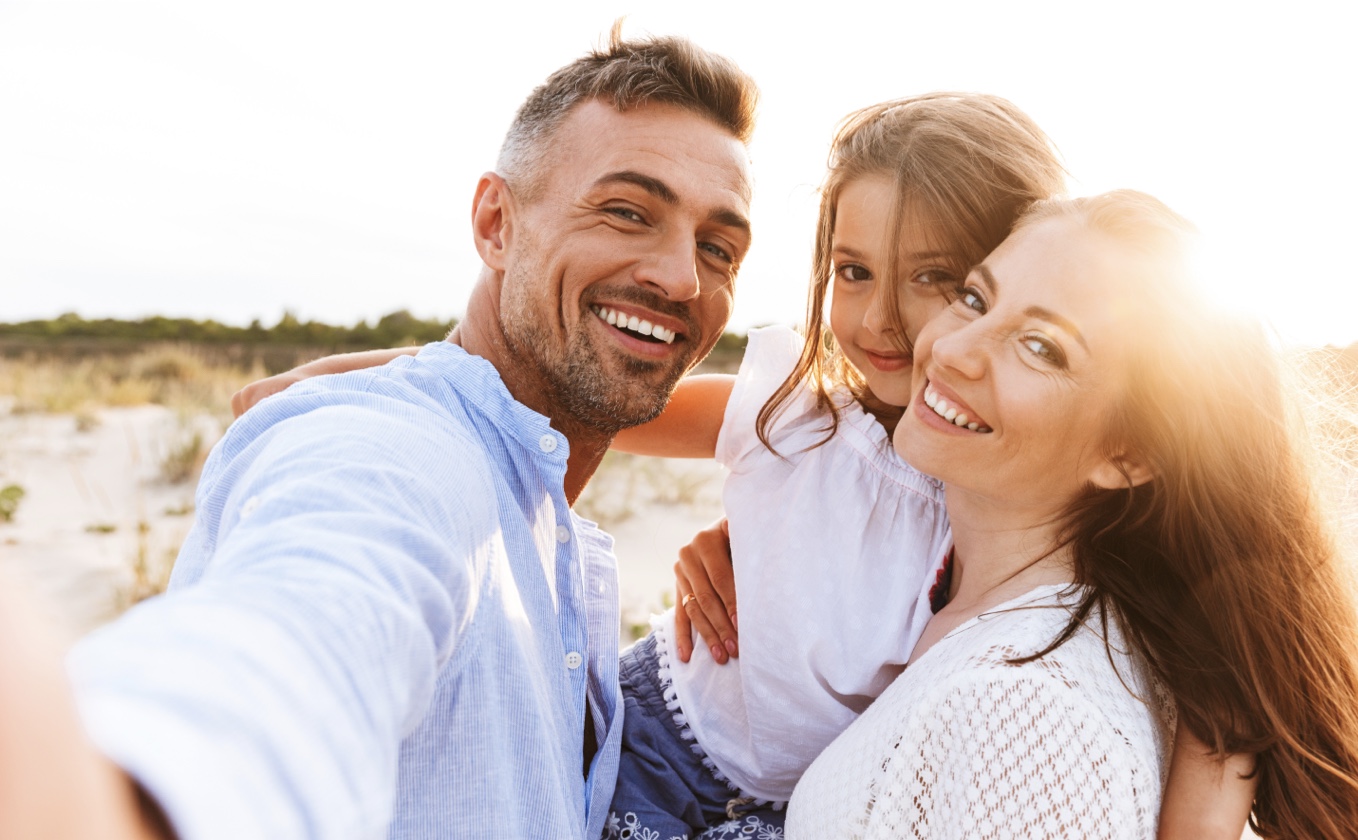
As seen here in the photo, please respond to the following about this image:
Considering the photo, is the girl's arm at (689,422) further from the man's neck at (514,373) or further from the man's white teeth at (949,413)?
the man's white teeth at (949,413)

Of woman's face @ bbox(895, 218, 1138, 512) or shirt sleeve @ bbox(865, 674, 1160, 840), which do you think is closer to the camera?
shirt sleeve @ bbox(865, 674, 1160, 840)

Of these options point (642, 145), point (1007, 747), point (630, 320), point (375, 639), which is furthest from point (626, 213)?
point (375, 639)

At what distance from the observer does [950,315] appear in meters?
2.17

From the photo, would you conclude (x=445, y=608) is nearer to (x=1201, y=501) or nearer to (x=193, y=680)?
(x=193, y=680)

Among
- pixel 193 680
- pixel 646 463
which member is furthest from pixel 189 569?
pixel 646 463

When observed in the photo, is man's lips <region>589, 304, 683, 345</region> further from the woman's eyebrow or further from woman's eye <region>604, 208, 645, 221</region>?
the woman's eyebrow

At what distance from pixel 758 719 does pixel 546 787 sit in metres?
0.83

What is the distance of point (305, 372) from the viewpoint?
9.02ft

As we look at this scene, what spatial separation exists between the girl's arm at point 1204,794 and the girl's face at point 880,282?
43.2 inches

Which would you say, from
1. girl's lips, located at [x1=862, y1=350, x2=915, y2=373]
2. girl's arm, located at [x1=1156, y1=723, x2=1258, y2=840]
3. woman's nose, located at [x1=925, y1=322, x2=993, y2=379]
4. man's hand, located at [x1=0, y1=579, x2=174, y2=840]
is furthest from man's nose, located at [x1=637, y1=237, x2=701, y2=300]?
man's hand, located at [x1=0, y1=579, x2=174, y2=840]

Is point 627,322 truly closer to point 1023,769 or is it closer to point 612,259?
point 612,259

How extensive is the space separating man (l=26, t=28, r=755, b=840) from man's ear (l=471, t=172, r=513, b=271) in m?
0.01

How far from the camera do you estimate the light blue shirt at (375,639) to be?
2.05 feet

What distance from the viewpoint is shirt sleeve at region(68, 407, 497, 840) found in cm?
59
